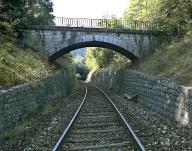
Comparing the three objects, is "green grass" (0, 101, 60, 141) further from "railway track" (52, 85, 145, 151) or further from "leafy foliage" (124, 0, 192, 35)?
"leafy foliage" (124, 0, 192, 35)

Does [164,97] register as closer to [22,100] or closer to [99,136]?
[99,136]

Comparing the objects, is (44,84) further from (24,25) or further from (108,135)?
(24,25)

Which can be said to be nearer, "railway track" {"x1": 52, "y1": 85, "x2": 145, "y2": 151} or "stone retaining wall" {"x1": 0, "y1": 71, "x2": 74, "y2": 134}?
"railway track" {"x1": 52, "y1": 85, "x2": 145, "y2": 151}

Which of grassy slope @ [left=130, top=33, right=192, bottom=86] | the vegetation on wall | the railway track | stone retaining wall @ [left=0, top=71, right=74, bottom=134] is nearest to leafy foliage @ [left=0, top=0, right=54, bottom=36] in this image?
the vegetation on wall

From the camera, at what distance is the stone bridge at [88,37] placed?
2838cm

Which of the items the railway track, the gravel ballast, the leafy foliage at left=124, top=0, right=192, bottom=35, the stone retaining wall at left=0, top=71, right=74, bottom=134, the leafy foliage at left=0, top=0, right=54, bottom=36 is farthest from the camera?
the leafy foliage at left=124, top=0, right=192, bottom=35

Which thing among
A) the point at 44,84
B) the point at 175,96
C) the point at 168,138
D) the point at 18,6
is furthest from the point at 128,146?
the point at 18,6

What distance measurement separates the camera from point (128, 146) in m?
9.27

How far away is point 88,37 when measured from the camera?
94.9ft

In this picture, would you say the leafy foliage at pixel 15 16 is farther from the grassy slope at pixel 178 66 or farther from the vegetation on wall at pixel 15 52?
the grassy slope at pixel 178 66

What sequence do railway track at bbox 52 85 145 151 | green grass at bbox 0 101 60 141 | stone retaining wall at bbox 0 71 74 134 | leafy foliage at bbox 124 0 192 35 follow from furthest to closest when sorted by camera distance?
leafy foliage at bbox 124 0 192 35 → stone retaining wall at bbox 0 71 74 134 → green grass at bbox 0 101 60 141 → railway track at bbox 52 85 145 151

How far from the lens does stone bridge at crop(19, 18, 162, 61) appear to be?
2838 centimetres

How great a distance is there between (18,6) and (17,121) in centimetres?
1402

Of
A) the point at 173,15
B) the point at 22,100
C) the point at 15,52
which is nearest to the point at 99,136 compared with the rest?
the point at 22,100
